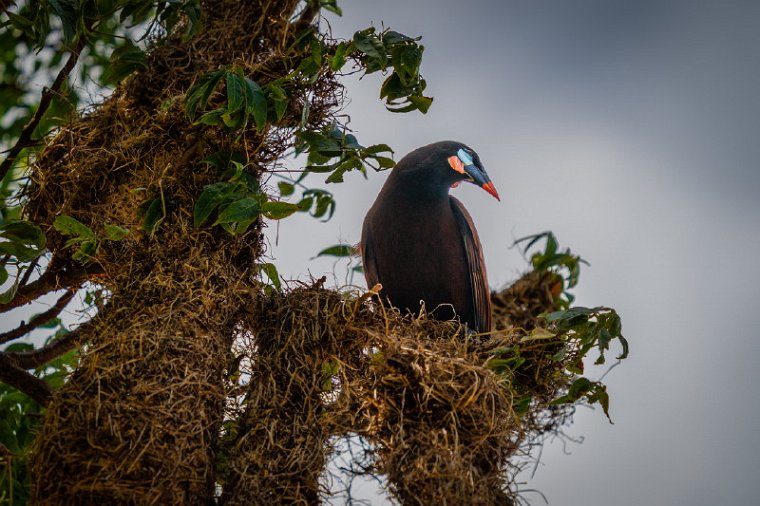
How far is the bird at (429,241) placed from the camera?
3.13 meters

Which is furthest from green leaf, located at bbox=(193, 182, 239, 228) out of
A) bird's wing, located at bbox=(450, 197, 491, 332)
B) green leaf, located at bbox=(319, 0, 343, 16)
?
bird's wing, located at bbox=(450, 197, 491, 332)

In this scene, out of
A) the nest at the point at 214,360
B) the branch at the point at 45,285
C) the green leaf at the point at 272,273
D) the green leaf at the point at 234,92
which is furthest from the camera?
the branch at the point at 45,285

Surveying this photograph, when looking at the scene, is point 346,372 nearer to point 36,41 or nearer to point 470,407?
point 470,407

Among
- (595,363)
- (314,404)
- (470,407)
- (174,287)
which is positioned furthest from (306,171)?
(595,363)

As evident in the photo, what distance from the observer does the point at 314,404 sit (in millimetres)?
2158

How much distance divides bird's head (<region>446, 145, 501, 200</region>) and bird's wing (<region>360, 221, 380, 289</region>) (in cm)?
40

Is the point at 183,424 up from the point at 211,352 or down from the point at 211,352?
→ down

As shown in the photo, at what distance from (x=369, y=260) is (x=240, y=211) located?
1143 mm

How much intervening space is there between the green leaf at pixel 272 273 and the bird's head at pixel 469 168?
1075mm

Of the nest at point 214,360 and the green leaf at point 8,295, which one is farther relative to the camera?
the green leaf at point 8,295

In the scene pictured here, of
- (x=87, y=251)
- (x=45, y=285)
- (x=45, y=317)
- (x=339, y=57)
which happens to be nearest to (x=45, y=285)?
(x=45, y=285)

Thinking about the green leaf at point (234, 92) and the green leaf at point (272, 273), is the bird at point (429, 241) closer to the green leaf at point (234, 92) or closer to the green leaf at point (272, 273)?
the green leaf at point (272, 273)

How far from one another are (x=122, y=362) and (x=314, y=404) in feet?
1.63

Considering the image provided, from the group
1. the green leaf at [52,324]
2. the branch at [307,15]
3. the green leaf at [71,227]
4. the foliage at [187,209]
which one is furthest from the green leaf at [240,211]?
the green leaf at [52,324]
